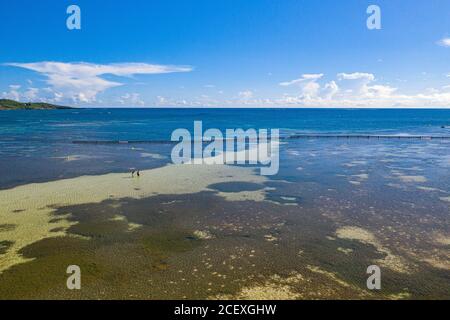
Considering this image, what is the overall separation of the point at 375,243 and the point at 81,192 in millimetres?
31769

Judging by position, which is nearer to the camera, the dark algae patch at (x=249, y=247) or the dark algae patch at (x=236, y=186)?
the dark algae patch at (x=249, y=247)

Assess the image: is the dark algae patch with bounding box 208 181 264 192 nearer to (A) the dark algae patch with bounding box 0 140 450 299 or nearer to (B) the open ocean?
(B) the open ocean

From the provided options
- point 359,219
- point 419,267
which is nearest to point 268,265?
point 419,267

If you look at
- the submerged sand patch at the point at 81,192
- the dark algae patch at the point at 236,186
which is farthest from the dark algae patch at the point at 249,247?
the submerged sand patch at the point at 81,192

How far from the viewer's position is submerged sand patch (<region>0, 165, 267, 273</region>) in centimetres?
2862

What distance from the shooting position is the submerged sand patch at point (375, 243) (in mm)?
23750

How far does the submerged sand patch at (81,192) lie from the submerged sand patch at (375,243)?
1156cm

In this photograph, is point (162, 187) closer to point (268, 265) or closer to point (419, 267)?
point (268, 265)

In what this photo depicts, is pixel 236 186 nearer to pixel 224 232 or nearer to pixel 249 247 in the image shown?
pixel 224 232

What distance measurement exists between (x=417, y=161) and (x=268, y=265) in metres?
53.4

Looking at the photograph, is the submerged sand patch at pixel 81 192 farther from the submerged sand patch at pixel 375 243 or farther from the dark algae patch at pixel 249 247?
the submerged sand patch at pixel 375 243

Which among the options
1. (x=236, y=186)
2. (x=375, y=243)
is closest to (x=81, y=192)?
(x=236, y=186)

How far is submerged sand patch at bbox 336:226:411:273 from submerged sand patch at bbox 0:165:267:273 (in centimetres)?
1156

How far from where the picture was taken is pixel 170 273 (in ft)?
74.1
